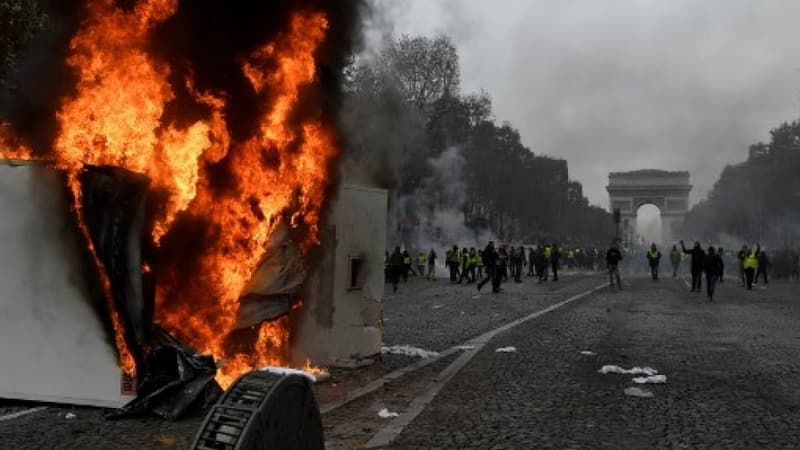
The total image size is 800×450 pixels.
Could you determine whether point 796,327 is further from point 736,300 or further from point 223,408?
point 223,408

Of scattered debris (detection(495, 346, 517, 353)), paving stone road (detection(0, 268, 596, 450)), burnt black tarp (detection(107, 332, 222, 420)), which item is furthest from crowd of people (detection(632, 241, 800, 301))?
burnt black tarp (detection(107, 332, 222, 420))

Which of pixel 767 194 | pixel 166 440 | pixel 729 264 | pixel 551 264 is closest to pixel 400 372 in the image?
pixel 166 440

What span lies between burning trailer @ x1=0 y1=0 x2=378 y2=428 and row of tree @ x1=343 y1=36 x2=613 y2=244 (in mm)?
1635

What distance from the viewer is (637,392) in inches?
294

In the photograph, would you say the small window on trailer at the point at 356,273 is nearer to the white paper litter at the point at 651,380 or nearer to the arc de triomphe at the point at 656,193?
the white paper litter at the point at 651,380

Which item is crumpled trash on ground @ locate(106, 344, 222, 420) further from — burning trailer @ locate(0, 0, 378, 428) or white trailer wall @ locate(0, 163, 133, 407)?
white trailer wall @ locate(0, 163, 133, 407)

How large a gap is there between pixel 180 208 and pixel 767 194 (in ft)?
200

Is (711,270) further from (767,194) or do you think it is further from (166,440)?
(767,194)

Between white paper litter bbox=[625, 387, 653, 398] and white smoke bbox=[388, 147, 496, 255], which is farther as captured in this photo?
white smoke bbox=[388, 147, 496, 255]

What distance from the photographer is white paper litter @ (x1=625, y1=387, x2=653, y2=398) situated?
7.32 m

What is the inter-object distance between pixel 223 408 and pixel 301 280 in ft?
16.3

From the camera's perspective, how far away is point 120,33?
24.2 ft

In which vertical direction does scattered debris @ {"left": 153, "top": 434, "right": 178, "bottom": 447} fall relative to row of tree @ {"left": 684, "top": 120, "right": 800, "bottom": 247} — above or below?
below

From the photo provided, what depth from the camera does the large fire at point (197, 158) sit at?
23.1ft
